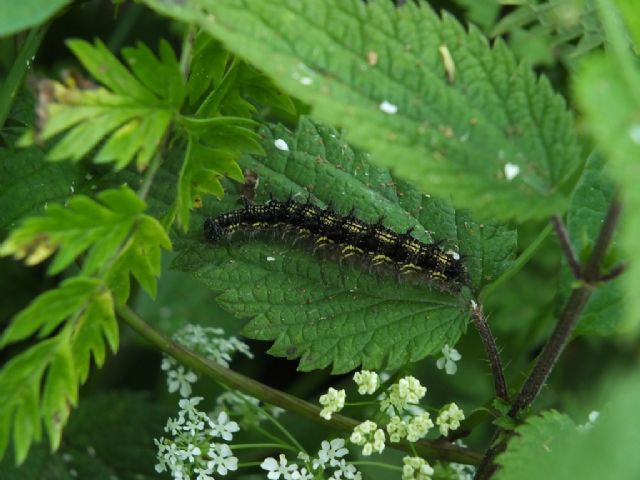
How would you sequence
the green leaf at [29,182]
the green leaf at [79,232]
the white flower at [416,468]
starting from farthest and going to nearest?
the green leaf at [29,182] < the white flower at [416,468] < the green leaf at [79,232]

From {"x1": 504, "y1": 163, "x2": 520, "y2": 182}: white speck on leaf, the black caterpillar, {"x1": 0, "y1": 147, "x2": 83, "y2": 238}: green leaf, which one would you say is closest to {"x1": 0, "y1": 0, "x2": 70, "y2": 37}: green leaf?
{"x1": 0, "y1": 147, "x2": 83, "y2": 238}: green leaf

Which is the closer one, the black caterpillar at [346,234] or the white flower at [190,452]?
the white flower at [190,452]

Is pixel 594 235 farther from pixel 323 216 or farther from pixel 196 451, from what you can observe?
pixel 196 451

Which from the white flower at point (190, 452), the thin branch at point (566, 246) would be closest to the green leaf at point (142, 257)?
the white flower at point (190, 452)

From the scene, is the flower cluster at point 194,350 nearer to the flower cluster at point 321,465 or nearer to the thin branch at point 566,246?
the flower cluster at point 321,465

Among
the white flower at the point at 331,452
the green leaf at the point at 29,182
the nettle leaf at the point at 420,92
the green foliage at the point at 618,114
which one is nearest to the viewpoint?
the green foliage at the point at 618,114

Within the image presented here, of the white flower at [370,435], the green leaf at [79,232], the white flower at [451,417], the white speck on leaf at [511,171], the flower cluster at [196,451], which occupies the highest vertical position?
the white speck on leaf at [511,171]

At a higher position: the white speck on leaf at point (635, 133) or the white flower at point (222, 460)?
the white speck on leaf at point (635, 133)
